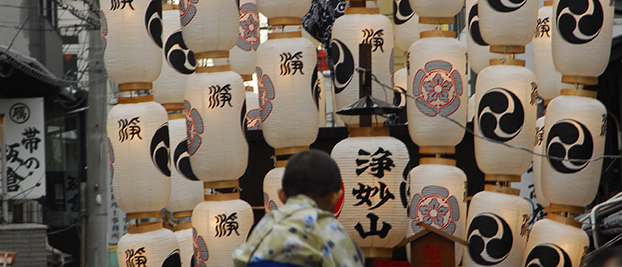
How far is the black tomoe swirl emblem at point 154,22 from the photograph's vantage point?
23.9 feet

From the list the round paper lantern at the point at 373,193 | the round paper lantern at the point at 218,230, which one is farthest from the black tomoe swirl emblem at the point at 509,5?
the round paper lantern at the point at 218,230

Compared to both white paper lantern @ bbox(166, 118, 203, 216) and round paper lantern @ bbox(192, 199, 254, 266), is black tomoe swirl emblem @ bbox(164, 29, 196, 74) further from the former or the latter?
round paper lantern @ bbox(192, 199, 254, 266)

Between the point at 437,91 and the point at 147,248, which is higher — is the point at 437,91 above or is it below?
above

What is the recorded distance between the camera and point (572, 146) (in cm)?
648

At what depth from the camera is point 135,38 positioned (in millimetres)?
7203

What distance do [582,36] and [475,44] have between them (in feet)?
6.78

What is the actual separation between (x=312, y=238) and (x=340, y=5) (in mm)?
6436

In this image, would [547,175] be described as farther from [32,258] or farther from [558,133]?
[32,258]

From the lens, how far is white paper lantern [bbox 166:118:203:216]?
8.31m

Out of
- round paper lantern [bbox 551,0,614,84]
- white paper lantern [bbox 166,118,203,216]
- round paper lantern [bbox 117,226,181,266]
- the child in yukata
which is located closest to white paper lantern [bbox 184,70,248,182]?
round paper lantern [bbox 117,226,181,266]

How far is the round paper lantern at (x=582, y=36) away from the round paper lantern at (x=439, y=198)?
136 cm

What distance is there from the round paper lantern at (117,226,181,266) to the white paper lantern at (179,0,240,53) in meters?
1.88

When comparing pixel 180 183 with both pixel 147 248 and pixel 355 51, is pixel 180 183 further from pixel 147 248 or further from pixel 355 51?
pixel 355 51

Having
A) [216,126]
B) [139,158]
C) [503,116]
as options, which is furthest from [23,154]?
[503,116]
